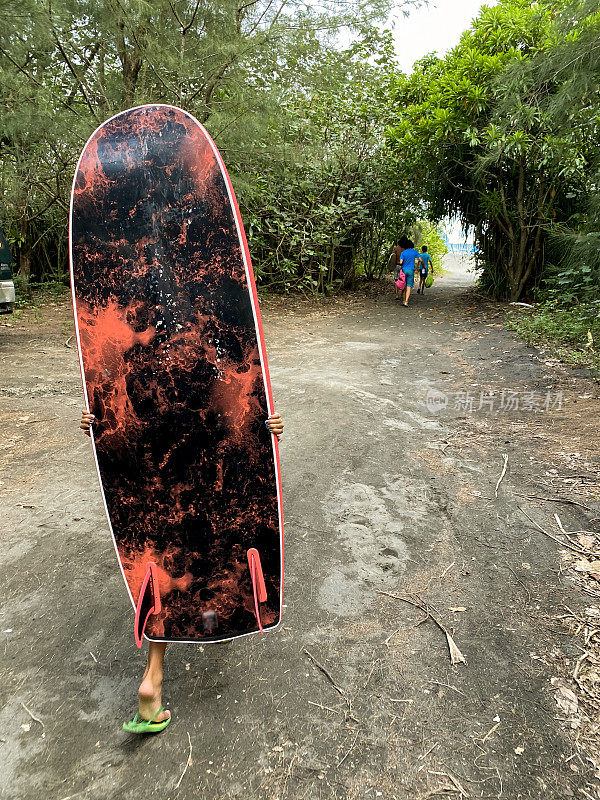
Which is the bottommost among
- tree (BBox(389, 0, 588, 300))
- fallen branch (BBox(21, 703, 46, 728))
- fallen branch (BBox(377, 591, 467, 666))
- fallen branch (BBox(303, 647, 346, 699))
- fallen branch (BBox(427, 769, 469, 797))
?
fallen branch (BBox(377, 591, 467, 666))

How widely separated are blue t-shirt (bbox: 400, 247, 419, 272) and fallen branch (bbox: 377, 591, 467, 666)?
28.8 ft

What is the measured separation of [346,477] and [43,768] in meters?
2.27

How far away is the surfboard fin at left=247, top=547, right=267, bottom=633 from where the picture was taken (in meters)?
1.81

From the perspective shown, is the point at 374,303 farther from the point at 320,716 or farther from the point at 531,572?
the point at 320,716

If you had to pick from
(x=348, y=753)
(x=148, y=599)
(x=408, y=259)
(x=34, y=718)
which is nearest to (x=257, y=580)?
(x=148, y=599)

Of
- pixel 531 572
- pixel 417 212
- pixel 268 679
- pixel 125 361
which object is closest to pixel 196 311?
pixel 125 361

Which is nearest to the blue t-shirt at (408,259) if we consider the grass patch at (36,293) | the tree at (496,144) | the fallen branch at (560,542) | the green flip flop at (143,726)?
the tree at (496,144)

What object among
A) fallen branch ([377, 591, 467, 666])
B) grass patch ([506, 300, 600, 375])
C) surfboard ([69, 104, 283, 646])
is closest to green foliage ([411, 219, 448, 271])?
grass patch ([506, 300, 600, 375])

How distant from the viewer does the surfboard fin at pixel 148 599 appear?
1783 millimetres

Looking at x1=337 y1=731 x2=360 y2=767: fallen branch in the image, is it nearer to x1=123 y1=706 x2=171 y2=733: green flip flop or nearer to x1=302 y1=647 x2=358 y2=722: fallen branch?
x1=302 y1=647 x2=358 y2=722: fallen branch

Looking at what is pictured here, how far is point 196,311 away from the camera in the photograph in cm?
181

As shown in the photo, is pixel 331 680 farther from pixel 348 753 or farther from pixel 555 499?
pixel 555 499

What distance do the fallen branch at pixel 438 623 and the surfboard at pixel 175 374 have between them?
2.46ft

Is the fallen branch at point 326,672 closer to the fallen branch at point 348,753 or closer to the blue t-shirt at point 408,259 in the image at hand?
the fallen branch at point 348,753
